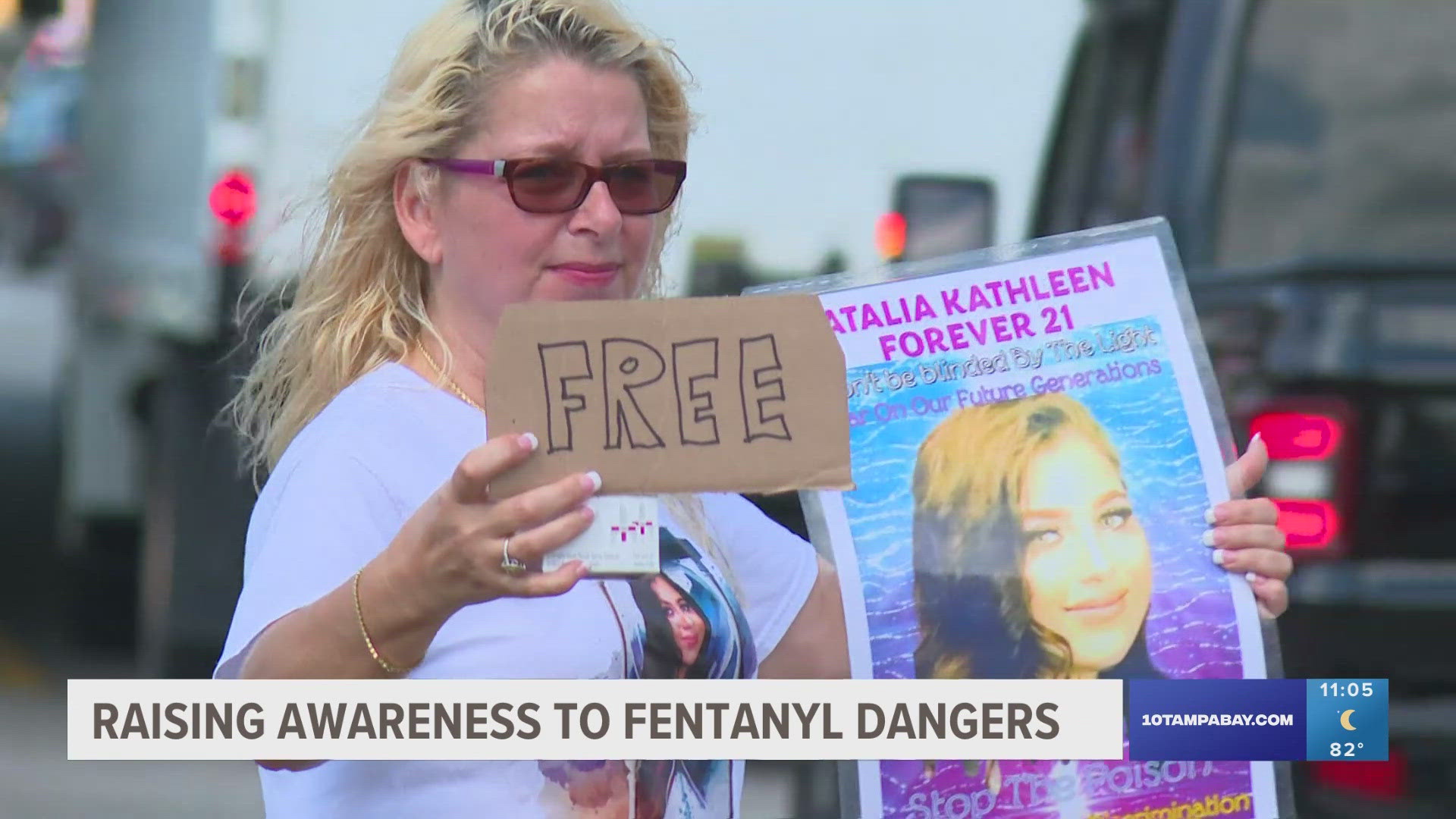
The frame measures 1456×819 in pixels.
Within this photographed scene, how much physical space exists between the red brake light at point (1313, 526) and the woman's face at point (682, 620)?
6.75ft

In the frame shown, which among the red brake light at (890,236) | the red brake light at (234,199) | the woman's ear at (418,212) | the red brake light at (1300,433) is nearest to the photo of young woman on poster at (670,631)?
the woman's ear at (418,212)

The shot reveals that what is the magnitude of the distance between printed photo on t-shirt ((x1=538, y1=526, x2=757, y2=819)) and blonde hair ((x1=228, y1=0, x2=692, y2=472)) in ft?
1.01

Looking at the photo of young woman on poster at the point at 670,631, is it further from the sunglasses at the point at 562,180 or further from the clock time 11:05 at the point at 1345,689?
the clock time 11:05 at the point at 1345,689

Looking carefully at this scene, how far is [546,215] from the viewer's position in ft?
6.29

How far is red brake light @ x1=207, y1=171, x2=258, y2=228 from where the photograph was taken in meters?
5.59

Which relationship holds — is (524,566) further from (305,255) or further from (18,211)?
(18,211)

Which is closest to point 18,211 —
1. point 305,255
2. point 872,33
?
point 872,33

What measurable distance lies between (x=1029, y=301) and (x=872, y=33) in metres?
2.97

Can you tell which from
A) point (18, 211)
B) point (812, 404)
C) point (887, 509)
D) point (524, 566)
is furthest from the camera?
point (18, 211)

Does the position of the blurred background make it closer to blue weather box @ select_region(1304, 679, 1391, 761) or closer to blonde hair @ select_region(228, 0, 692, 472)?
blonde hair @ select_region(228, 0, 692, 472)

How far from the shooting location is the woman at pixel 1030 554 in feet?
6.23

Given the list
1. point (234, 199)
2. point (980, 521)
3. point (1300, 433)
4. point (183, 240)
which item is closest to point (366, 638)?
point (980, 521)

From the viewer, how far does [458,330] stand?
1987mm

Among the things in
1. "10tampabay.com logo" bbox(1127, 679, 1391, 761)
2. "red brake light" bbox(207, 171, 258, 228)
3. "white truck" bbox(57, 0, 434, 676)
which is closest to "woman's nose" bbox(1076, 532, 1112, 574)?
"10tampabay.com logo" bbox(1127, 679, 1391, 761)
